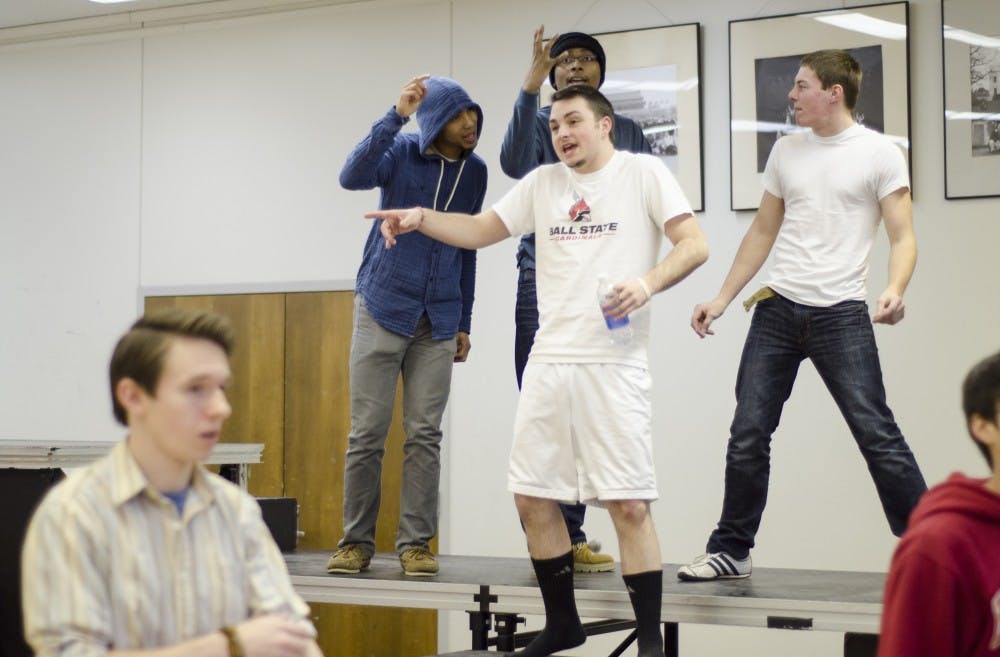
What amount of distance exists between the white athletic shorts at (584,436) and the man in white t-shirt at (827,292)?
0.57m

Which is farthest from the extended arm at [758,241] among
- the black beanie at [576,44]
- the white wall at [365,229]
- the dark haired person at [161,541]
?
the dark haired person at [161,541]

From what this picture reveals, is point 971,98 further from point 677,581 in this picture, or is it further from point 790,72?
point 677,581

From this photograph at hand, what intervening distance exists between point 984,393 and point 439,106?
8.31 ft

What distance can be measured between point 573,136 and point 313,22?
414cm

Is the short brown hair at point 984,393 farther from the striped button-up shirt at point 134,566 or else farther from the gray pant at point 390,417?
the gray pant at point 390,417

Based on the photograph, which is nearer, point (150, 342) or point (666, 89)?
point (150, 342)

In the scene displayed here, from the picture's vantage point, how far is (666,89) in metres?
6.15

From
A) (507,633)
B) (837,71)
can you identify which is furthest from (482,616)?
(837,71)

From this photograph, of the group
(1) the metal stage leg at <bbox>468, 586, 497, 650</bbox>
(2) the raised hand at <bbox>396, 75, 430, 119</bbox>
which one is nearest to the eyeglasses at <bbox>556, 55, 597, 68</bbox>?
(2) the raised hand at <bbox>396, 75, 430, 119</bbox>

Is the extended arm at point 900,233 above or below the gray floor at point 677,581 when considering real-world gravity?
above

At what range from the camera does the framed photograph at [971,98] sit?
5562 millimetres

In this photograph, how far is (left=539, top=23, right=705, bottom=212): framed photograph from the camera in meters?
6.07

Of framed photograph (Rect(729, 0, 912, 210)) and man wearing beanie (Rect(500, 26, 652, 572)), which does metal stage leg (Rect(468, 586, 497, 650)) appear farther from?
framed photograph (Rect(729, 0, 912, 210))

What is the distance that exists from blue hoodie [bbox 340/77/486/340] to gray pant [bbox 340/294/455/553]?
0.06 metres
